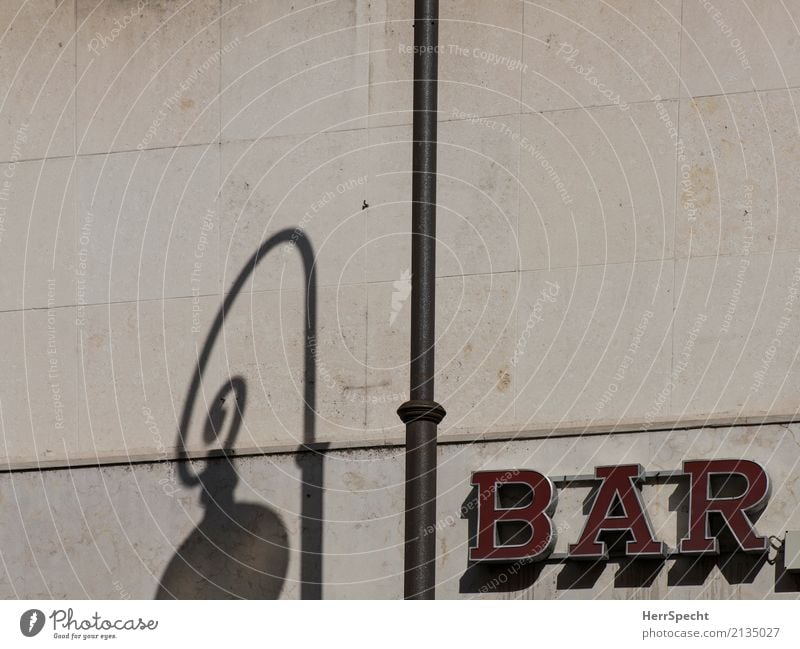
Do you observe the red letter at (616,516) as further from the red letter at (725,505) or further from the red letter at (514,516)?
the red letter at (725,505)

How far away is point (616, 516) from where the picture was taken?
16.9 m

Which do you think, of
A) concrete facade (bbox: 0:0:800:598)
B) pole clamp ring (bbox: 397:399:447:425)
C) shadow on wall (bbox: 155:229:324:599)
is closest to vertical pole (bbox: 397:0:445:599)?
pole clamp ring (bbox: 397:399:447:425)

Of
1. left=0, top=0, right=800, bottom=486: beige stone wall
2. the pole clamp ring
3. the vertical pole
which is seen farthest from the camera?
left=0, top=0, right=800, bottom=486: beige stone wall

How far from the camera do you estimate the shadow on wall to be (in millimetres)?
18062

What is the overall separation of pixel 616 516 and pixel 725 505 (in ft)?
3.27

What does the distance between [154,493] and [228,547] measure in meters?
0.98

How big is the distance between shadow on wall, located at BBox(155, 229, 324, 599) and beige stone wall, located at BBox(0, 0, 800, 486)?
14cm

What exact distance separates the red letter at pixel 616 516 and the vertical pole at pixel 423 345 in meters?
3.19

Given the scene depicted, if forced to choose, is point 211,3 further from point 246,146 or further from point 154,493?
point 154,493

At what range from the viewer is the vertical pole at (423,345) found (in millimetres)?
13203

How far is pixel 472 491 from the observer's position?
691 inches

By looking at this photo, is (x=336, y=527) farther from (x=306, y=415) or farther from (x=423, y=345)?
(x=423, y=345)

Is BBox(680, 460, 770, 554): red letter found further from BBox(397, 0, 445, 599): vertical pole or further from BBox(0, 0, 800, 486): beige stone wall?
BBox(397, 0, 445, 599): vertical pole

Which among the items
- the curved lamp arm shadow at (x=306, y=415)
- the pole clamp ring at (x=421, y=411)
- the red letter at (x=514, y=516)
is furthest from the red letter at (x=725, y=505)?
the pole clamp ring at (x=421, y=411)
